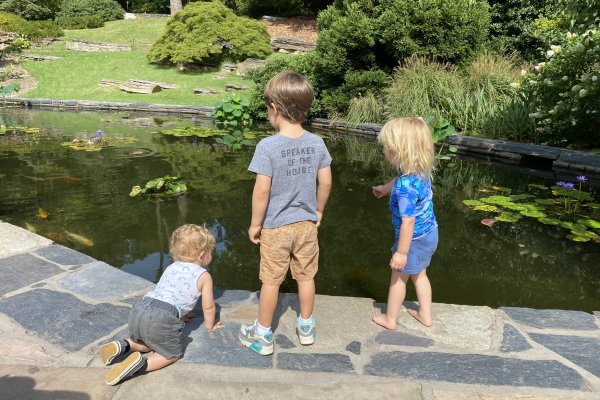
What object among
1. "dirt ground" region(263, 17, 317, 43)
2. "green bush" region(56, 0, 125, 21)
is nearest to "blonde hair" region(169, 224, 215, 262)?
"dirt ground" region(263, 17, 317, 43)

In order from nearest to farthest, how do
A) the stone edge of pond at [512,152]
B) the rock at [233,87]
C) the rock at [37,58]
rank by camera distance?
the stone edge of pond at [512,152], the rock at [233,87], the rock at [37,58]

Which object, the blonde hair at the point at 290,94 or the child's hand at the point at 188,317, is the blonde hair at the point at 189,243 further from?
the blonde hair at the point at 290,94

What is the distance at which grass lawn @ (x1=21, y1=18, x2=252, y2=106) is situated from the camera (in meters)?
13.6

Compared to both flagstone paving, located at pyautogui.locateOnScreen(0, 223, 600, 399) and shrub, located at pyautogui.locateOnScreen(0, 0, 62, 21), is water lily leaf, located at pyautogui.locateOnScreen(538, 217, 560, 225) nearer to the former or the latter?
flagstone paving, located at pyautogui.locateOnScreen(0, 223, 600, 399)

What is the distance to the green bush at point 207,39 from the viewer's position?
1650 cm

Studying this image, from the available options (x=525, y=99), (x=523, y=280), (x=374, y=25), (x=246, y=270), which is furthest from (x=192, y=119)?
(x=523, y=280)

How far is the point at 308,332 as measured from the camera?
234cm

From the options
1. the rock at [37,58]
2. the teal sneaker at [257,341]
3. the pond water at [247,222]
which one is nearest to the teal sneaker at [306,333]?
the teal sneaker at [257,341]

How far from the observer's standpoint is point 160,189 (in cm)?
528

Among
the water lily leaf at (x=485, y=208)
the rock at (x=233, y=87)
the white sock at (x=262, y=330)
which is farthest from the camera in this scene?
the rock at (x=233, y=87)

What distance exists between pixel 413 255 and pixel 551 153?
19.1 feet

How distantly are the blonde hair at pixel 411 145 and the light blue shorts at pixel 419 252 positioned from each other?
0.35 metres

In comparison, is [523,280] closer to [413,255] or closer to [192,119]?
[413,255]

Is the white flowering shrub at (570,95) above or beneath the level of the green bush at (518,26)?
beneath
